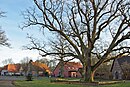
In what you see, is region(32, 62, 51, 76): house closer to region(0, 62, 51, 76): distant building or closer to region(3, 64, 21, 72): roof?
region(0, 62, 51, 76): distant building

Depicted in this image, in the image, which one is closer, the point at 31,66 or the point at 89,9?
the point at 89,9

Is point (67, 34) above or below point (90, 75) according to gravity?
above

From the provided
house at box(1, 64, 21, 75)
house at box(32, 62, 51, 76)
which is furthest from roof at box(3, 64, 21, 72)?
house at box(32, 62, 51, 76)

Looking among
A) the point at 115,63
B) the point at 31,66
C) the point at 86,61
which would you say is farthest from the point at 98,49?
the point at 31,66

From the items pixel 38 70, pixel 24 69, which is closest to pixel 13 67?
pixel 24 69

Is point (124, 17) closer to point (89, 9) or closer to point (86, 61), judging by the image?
point (89, 9)

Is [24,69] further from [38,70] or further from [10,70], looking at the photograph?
[10,70]

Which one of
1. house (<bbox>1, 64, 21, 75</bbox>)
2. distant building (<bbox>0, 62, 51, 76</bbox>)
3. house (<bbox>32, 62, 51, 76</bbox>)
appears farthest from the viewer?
house (<bbox>1, 64, 21, 75</bbox>)

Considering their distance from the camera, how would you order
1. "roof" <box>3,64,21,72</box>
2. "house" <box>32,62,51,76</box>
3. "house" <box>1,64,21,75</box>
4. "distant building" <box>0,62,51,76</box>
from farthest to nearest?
"roof" <box>3,64,21,72</box> → "house" <box>1,64,21,75</box> → "distant building" <box>0,62,51,76</box> → "house" <box>32,62,51,76</box>

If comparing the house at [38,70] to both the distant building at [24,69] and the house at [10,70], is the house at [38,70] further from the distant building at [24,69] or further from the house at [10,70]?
the house at [10,70]

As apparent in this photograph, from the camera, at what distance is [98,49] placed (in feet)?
130

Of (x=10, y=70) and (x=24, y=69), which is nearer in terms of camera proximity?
(x=24, y=69)

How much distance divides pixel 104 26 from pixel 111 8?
2635mm

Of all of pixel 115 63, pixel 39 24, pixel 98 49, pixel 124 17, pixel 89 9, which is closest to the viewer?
pixel 124 17
